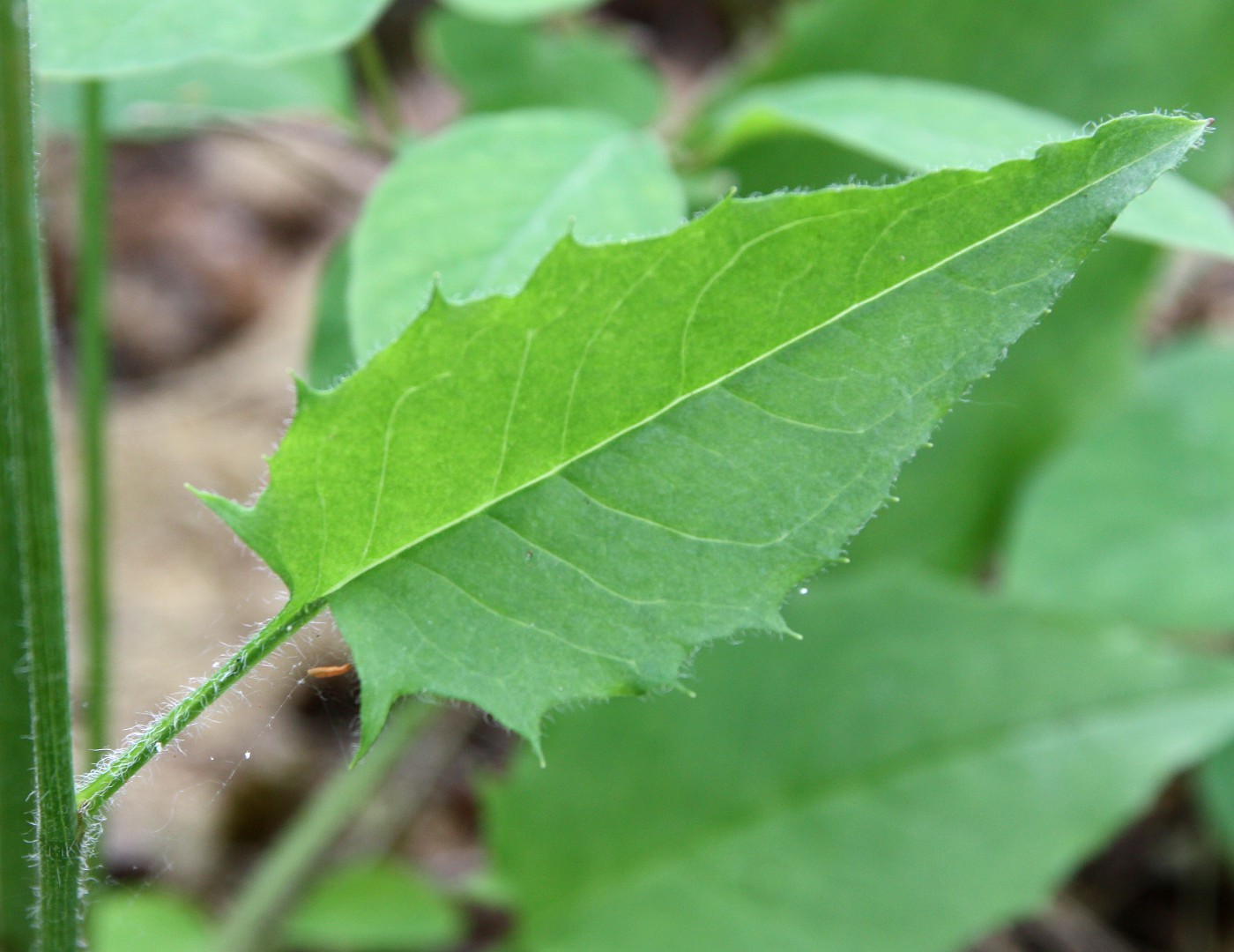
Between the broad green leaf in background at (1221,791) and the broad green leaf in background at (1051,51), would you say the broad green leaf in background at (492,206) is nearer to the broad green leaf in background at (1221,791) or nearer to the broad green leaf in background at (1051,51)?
the broad green leaf in background at (1051,51)

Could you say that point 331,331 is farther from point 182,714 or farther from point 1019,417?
point 1019,417

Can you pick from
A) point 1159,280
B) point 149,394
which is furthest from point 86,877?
point 149,394

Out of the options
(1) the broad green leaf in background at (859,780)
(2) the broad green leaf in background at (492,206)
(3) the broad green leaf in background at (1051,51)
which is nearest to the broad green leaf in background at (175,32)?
(2) the broad green leaf in background at (492,206)

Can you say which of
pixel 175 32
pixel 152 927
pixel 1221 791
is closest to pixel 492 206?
Result: pixel 175 32

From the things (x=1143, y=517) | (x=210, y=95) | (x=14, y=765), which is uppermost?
(x=210, y=95)

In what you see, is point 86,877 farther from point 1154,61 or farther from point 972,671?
point 1154,61

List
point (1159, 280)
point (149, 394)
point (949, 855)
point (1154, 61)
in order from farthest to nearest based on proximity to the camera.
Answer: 1. point (149, 394)
2. point (1159, 280)
3. point (1154, 61)
4. point (949, 855)
